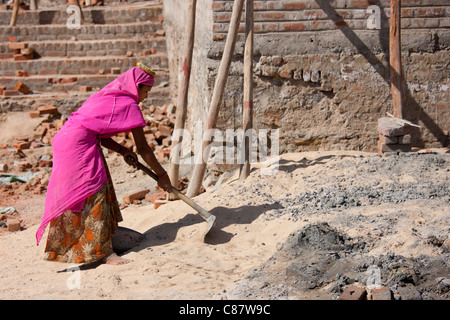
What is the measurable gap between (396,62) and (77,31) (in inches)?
288

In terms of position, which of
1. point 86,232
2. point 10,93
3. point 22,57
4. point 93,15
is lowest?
point 86,232

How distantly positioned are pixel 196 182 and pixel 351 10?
8.09 feet

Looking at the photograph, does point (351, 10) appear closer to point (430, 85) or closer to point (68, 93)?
point (430, 85)

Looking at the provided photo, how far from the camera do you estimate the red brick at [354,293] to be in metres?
3.38

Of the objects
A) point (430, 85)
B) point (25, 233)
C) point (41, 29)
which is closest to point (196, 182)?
point (25, 233)

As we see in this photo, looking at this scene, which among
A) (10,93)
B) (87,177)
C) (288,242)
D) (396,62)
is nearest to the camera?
(87,177)

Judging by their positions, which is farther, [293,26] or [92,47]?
[92,47]

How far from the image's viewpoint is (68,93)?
10391 mm

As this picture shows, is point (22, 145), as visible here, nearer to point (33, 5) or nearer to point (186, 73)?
point (186, 73)

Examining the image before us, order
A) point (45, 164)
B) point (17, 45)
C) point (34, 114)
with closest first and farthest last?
point (45, 164), point (34, 114), point (17, 45)

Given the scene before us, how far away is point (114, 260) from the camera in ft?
14.1

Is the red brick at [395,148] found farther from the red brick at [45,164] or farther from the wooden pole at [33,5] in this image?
the wooden pole at [33,5]

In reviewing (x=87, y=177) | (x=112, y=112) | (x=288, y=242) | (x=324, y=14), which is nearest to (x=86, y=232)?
(x=87, y=177)
